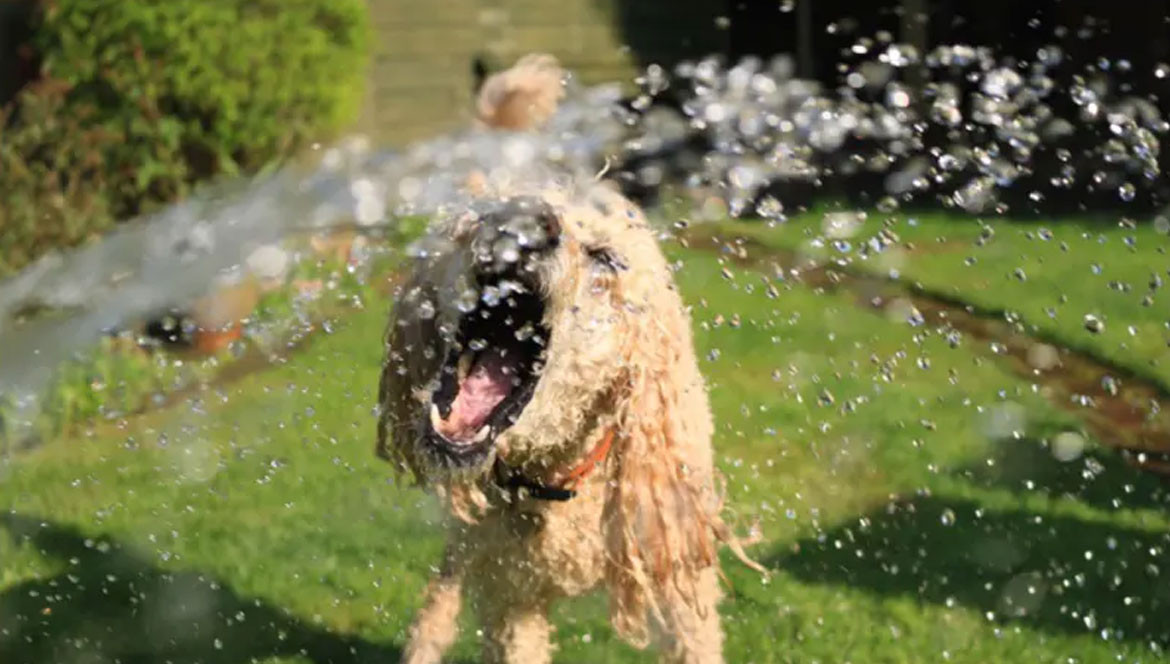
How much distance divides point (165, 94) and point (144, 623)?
5.40 metres

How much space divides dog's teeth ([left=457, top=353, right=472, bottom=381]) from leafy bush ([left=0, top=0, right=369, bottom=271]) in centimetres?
558

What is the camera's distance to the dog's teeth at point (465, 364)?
269cm

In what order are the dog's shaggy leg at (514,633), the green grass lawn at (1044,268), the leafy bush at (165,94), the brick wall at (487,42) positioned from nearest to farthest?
1. the dog's shaggy leg at (514,633)
2. the green grass lawn at (1044,268)
3. the leafy bush at (165,94)
4. the brick wall at (487,42)

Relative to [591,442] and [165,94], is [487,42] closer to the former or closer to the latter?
[165,94]

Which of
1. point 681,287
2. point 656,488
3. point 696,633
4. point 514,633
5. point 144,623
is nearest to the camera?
point 656,488

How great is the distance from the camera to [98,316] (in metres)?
6.62

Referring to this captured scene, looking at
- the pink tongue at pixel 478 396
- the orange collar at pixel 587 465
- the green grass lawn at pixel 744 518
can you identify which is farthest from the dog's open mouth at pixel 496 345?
the green grass lawn at pixel 744 518

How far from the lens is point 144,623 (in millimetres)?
4316

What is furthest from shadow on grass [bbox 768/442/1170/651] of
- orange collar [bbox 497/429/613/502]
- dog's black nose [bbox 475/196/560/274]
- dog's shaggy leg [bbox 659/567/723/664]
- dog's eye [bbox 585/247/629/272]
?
dog's black nose [bbox 475/196/560/274]

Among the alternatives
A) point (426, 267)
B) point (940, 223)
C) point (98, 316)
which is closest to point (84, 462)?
point (98, 316)

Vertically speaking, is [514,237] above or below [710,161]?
above

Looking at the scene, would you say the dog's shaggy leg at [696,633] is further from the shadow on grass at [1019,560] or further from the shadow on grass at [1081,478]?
the shadow on grass at [1081,478]

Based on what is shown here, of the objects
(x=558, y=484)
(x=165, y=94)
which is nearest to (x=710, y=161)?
(x=165, y=94)

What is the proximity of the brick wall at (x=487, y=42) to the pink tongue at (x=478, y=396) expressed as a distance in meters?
9.59
